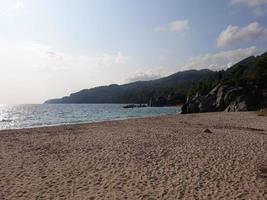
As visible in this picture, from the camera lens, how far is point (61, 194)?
9.66m

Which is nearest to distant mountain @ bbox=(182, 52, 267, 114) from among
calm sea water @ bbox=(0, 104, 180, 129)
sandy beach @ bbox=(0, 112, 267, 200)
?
calm sea water @ bbox=(0, 104, 180, 129)

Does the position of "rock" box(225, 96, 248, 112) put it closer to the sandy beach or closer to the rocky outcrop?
the rocky outcrop

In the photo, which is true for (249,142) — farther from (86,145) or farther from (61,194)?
(61,194)

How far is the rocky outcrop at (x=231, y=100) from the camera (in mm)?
68562

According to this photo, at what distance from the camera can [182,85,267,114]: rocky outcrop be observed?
68562 millimetres

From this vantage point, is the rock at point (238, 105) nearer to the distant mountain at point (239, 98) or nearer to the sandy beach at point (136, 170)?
the distant mountain at point (239, 98)

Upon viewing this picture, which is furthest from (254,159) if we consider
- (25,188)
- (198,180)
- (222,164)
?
(25,188)

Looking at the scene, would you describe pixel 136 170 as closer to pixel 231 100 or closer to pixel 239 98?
pixel 239 98

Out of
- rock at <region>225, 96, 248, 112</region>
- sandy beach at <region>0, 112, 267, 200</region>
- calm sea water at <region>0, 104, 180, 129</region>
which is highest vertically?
rock at <region>225, 96, 248, 112</region>

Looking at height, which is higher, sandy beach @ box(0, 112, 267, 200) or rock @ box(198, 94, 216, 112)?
rock @ box(198, 94, 216, 112)

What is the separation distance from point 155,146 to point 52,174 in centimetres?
728

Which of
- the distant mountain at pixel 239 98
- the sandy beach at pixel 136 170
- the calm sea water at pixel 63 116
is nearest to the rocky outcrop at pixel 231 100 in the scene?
the distant mountain at pixel 239 98

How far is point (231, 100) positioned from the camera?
75688 mm

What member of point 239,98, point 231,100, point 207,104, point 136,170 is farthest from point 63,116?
point 136,170
